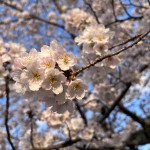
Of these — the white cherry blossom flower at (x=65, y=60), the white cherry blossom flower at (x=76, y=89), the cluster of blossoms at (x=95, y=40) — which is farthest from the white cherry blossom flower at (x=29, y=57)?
the cluster of blossoms at (x=95, y=40)

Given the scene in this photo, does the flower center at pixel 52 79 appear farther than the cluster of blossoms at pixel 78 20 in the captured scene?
No

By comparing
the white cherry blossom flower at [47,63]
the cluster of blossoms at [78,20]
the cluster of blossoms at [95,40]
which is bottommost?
the white cherry blossom flower at [47,63]

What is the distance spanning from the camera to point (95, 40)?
2.27 metres

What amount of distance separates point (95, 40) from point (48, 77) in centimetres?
71

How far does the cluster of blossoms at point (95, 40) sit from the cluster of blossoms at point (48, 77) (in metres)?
0.45

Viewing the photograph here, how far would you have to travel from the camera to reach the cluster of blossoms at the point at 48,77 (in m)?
1.71

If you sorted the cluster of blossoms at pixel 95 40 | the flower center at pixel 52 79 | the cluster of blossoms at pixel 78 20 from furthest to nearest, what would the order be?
1. the cluster of blossoms at pixel 78 20
2. the cluster of blossoms at pixel 95 40
3. the flower center at pixel 52 79

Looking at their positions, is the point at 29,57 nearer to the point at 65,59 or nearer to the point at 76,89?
the point at 65,59

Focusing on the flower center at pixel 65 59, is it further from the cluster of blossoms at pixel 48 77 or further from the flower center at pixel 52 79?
the flower center at pixel 52 79

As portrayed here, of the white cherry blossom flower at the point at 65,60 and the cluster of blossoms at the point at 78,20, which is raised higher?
the cluster of blossoms at the point at 78,20

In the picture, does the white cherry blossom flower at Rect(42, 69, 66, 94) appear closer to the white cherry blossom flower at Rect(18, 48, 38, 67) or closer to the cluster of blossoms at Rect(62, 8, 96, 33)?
the white cherry blossom flower at Rect(18, 48, 38, 67)

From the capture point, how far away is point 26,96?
1.79 m

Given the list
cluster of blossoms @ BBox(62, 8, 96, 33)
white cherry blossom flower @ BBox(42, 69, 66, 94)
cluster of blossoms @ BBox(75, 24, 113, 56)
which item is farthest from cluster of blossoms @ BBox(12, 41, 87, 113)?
cluster of blossoms @ BBox(62, 8, 96, 33)

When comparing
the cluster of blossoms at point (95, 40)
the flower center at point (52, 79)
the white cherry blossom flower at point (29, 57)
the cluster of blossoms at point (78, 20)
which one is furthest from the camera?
the cluster of blossoms at point (78, 20)
